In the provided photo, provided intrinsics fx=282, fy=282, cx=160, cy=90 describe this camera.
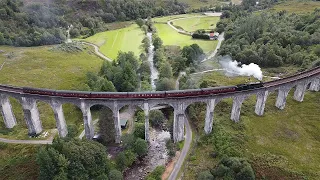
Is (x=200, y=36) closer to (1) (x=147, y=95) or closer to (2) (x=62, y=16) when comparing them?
(2) (x=62, y=16)

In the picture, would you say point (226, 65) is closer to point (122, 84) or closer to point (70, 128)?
point (122, 84)

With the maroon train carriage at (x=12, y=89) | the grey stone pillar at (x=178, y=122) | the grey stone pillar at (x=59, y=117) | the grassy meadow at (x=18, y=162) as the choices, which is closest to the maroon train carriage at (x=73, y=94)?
the grey stone pillar at (x=59, y=117)

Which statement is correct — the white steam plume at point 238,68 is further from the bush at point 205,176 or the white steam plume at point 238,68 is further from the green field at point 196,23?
the green field at point 196,23

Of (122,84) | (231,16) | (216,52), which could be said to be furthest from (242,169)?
(231,16)

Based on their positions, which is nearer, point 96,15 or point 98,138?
point 98,138

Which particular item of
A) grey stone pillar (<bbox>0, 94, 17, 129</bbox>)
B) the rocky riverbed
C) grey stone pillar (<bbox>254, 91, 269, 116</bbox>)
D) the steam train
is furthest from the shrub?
grey stone pillar (<bbox>0, 94, 17, 129</bbox>)

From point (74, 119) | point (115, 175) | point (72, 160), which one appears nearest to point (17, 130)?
point (74, 119)
